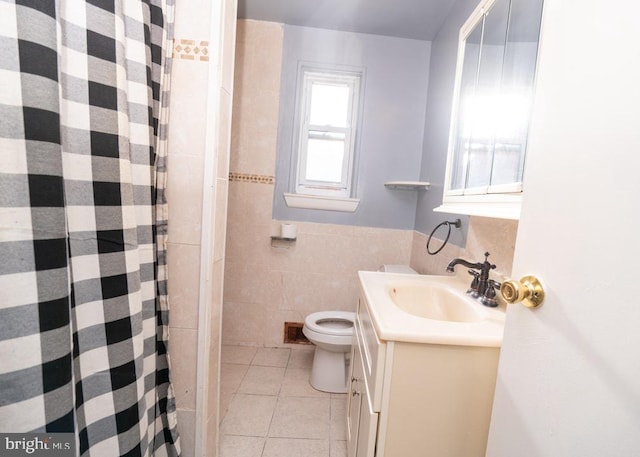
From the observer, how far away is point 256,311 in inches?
88.1

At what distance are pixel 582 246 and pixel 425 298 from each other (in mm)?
852

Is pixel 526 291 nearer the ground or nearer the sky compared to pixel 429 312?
nearer the sky

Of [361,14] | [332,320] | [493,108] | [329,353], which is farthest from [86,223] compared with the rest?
[361,14]

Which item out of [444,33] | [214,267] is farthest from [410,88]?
[214,267]

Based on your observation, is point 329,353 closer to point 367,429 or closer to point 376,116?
point 367,429

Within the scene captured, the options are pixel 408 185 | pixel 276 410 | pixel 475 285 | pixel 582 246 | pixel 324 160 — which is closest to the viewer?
pixel 582 246

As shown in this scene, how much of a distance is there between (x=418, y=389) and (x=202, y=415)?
2.68 ft

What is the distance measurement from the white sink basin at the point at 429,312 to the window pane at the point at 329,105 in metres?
1.42

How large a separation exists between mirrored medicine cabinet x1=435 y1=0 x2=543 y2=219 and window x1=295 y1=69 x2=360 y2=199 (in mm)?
931

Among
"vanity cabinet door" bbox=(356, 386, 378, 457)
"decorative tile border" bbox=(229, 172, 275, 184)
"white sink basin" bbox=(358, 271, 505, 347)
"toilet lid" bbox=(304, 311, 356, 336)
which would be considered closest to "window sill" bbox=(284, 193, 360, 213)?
"decorative tile border" bbox=(229, 172, 275, 184)

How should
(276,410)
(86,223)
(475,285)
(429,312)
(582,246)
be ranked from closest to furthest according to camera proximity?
Result: 1. (582,246)
2. (86,223)
3. (475,285)
4. (429,312)
5. (276,410)

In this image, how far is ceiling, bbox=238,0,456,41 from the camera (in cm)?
177

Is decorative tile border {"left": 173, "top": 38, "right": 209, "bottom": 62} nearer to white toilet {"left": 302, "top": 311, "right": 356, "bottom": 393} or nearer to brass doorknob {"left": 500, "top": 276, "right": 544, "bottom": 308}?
brass doorknob {"left": 500, "top": 276, "right": 544, "bottom": 308}

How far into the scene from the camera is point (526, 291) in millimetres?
491
